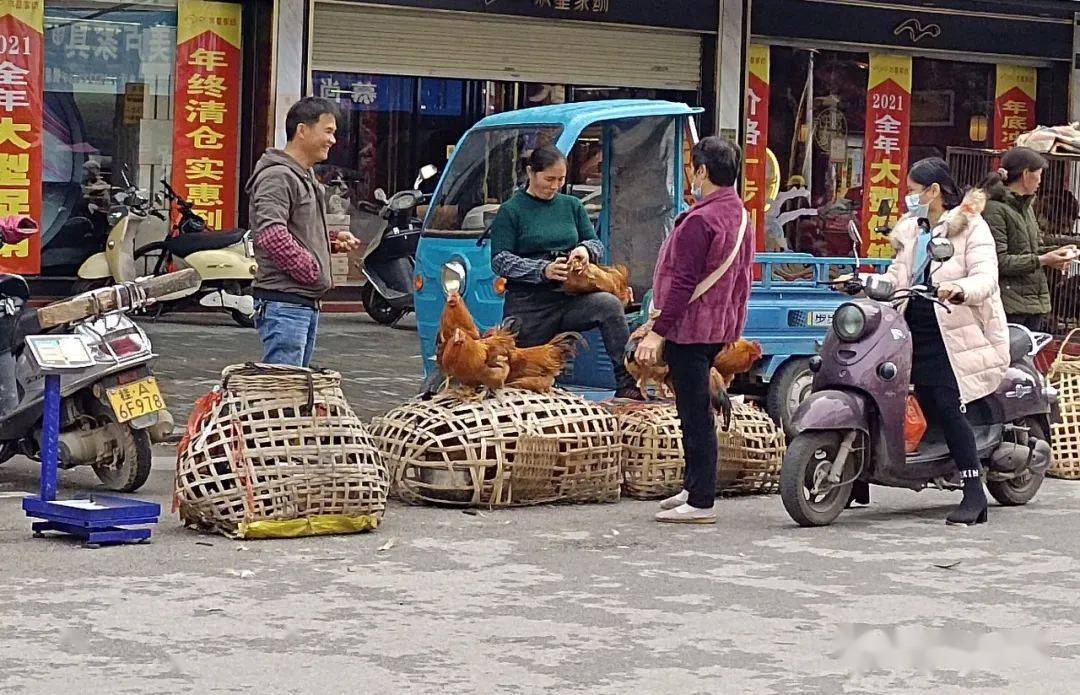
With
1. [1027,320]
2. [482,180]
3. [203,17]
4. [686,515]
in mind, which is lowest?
[686,515]

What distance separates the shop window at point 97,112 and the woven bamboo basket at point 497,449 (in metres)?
8.03

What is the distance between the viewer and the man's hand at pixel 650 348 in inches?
314

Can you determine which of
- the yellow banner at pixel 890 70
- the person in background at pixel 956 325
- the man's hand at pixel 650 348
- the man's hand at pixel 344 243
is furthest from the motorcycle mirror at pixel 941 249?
the yellow banner at pixel 890 70

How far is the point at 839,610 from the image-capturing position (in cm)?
648

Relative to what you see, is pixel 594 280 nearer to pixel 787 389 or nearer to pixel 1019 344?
Result: pixel 1019 344

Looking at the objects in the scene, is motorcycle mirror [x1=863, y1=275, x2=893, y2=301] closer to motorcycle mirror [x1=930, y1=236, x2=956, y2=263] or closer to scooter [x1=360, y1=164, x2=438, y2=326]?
motorcycle mirror [x1=930, y1=236, x2=956, y2=263]

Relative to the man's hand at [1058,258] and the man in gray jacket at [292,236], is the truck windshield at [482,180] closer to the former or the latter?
the man in gray jacket at [292,236]

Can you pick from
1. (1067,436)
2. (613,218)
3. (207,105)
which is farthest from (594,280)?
(207,105)

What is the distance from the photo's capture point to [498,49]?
17.4 meters

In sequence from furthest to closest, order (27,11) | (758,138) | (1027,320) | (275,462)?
(758,138), (27,11), (1027,320), (275,462)

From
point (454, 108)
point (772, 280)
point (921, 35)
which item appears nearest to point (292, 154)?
point (772, 280)

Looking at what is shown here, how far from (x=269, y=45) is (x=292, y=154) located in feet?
26.5

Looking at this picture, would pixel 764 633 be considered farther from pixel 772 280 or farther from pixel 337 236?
pixel 772 280

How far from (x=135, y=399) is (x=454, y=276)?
8.08 ft
